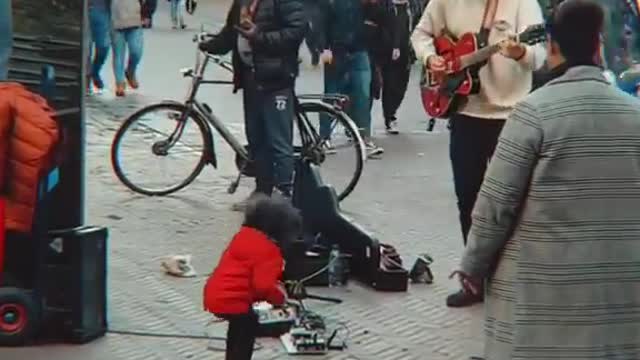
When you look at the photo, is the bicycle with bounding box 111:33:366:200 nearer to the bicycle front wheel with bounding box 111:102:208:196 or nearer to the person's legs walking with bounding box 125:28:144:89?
the bicycle front wheel with bounding box 111:102:208:196

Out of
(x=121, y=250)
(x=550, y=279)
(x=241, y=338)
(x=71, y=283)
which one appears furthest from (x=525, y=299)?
(x=121, y=250)

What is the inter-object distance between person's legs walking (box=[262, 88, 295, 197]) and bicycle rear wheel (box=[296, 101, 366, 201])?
315 mm

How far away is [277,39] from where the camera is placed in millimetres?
8438

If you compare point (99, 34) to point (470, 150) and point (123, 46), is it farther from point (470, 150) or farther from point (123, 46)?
point (470, 150)

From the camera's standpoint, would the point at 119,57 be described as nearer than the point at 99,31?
No

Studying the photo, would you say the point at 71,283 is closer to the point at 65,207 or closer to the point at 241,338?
the point at 65,207

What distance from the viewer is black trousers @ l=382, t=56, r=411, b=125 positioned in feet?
43.7

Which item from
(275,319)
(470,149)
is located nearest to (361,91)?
(470,149)

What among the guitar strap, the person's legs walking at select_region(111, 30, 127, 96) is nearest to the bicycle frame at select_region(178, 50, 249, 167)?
the guitar strap

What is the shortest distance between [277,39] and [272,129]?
0.65 m

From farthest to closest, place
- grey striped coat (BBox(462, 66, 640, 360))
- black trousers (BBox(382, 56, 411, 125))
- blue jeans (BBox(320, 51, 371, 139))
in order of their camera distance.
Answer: black trousers (BBox(382, 56, 411, 125)) → blue jeans (BBox(320, 51, 371, 139)) → grey striped coat (BBox(462, 66, 640, 360))

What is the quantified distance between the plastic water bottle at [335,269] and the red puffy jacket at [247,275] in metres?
1.96

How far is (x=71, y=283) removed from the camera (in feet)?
20.3

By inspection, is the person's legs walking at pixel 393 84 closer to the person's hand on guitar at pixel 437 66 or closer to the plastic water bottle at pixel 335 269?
the plastic water bottle at pixel 335 269
